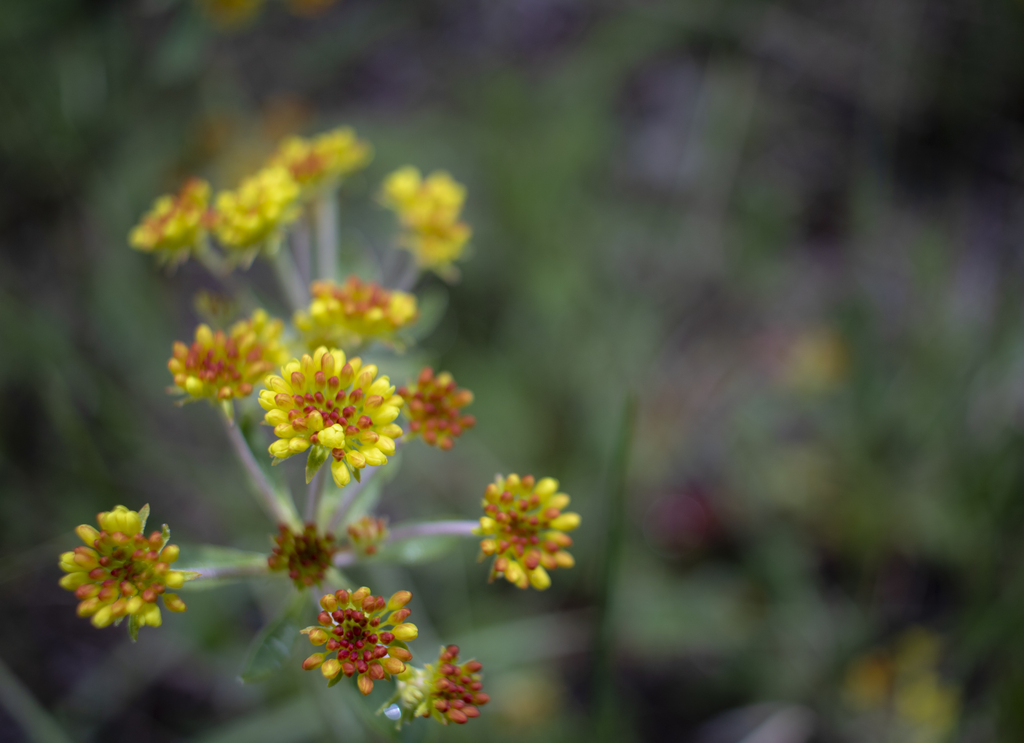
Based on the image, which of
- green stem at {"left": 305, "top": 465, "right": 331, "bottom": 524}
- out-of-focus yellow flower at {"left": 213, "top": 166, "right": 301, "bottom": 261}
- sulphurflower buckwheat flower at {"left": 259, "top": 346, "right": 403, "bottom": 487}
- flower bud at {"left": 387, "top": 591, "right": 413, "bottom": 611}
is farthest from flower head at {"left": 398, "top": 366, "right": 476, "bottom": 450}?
out-of-focus yellow flower at {"left": 213, "top": 166, "right": 301, "bottom": 261}

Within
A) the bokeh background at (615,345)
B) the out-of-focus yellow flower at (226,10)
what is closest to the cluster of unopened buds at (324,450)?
the bokeh background at (615,345)

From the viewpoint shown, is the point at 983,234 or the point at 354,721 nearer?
the point at 354,721

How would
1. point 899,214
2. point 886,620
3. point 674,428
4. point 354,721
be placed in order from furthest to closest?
point 899,214 → point 674,428 → point 886,620 → point 354,721

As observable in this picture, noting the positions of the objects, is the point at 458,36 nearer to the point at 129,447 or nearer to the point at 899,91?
the point at 899,91

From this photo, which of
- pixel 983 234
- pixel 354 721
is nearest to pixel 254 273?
pixel 354 721

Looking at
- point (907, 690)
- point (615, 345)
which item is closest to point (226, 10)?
point (615, 345)

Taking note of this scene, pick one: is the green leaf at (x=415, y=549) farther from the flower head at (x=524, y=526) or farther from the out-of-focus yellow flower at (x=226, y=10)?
the out-of-focus yellow flower at (x=226, y=10)
